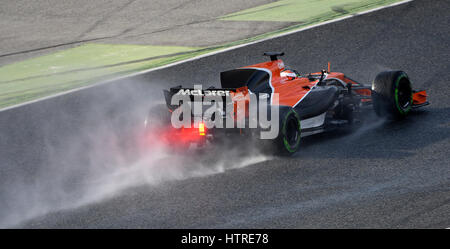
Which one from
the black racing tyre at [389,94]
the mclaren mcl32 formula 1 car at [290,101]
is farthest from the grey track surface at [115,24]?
the black racing tyre at [389,94]

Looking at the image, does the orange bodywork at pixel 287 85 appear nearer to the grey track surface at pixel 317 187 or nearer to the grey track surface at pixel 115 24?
the grey track surface at pixel 317 187

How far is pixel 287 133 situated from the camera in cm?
865

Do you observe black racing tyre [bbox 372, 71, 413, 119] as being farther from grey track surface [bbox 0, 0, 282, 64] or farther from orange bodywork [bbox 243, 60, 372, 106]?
grey track surface [bbox 0, 0, 282, 64]

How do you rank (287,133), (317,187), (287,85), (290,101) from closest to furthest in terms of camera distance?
(317,187) < (287,133) < (290,101) < (287,85)

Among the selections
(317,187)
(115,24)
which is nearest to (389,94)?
(317,187)

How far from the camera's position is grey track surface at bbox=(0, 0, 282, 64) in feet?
55.8

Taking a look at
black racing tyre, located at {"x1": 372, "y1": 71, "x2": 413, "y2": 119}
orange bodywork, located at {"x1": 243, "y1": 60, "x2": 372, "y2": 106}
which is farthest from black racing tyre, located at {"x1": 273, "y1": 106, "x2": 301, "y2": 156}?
black racing tyre, located at {"x1": 372, "y1": 71, "x2": 413, "y2": 119}

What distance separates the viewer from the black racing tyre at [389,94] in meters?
9.77

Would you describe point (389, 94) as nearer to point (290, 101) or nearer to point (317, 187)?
point (290, 101)

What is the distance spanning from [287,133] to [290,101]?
0.77 meters

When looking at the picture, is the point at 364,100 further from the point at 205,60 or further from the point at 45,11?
the point at 45,11

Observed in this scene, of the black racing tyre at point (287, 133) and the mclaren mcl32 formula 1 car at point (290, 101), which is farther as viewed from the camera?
the mclaren mcl32 formula 1 car at point (290, 101)

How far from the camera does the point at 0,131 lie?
11.5 meters
